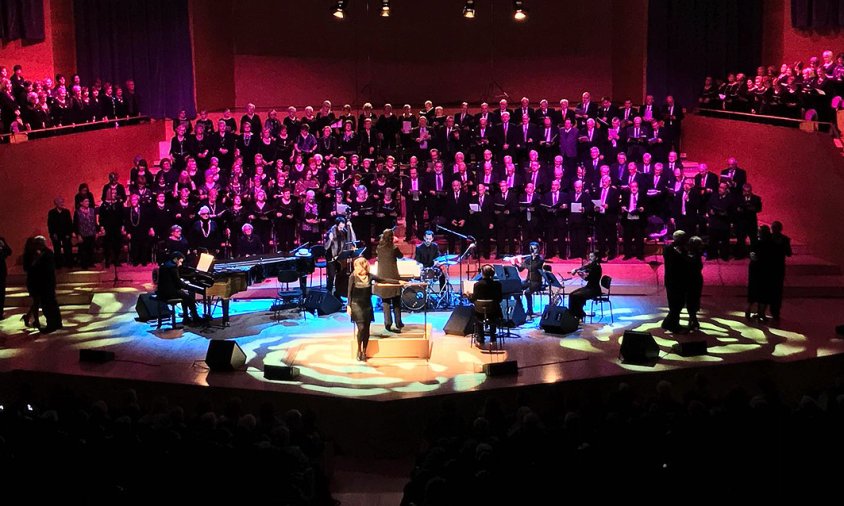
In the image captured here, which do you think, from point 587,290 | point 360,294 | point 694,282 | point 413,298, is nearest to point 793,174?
point 694,282

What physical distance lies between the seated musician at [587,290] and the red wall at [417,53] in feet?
28.9

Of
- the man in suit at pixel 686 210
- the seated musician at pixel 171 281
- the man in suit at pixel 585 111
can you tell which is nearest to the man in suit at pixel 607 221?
the man in suit at pixel 686 210

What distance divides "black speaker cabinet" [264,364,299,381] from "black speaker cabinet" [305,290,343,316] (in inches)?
98.6

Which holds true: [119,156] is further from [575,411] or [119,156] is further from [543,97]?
[575,411]

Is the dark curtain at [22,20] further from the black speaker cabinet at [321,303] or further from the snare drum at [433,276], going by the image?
the snare drum at [433,276]

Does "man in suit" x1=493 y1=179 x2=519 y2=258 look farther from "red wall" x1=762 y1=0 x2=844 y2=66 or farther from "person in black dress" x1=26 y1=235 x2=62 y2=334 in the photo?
"red wall" x1=762 y1=0 x2=844 y2=66

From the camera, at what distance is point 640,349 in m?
10.2

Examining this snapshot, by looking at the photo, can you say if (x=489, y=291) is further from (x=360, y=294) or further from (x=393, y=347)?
(x=360, y=294)

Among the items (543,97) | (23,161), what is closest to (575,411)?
(23,161)

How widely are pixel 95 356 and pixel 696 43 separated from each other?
1216 cm

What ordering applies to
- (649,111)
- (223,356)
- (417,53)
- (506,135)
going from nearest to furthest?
(223,356)
(506,135)
(649,111)
(417,53)

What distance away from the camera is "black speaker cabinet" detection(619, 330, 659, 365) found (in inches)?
400

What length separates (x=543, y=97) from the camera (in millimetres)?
20047

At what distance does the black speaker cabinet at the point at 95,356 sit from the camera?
10555 millimetres
